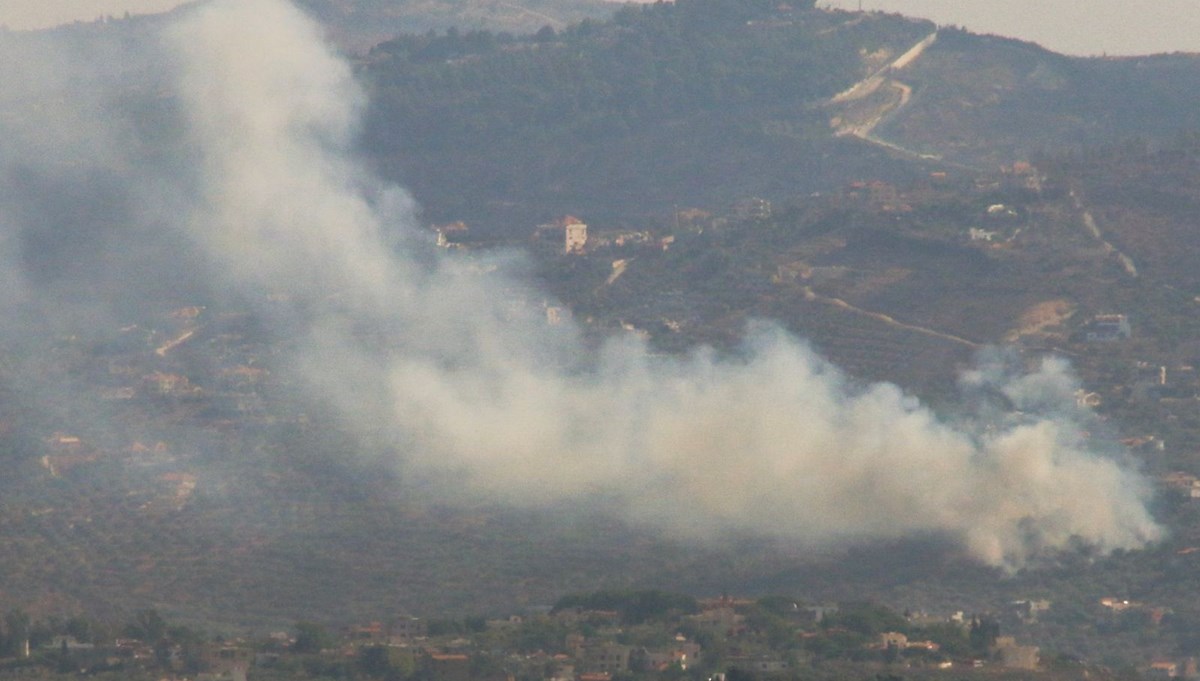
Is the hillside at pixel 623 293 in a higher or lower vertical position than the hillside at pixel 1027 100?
lower

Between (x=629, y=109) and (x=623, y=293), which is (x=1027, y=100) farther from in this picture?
(x=623, y=293)

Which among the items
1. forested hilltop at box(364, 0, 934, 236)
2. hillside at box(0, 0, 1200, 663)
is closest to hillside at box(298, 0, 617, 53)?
hillside at box(0, 0, 1200, 663)

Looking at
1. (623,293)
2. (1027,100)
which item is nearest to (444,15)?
(1027,100)

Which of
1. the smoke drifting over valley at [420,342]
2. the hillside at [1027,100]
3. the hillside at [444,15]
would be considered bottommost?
the smoke drifting over valley at [420,342]

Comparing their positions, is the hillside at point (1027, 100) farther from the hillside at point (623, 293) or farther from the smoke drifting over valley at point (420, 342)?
the smoke drifting over valley at point (420, 342)

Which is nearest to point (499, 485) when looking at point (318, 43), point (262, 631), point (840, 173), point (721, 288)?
point (262, 631)

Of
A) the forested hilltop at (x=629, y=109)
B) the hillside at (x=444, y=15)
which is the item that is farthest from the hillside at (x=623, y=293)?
the hillside at (x=444, y=15)
